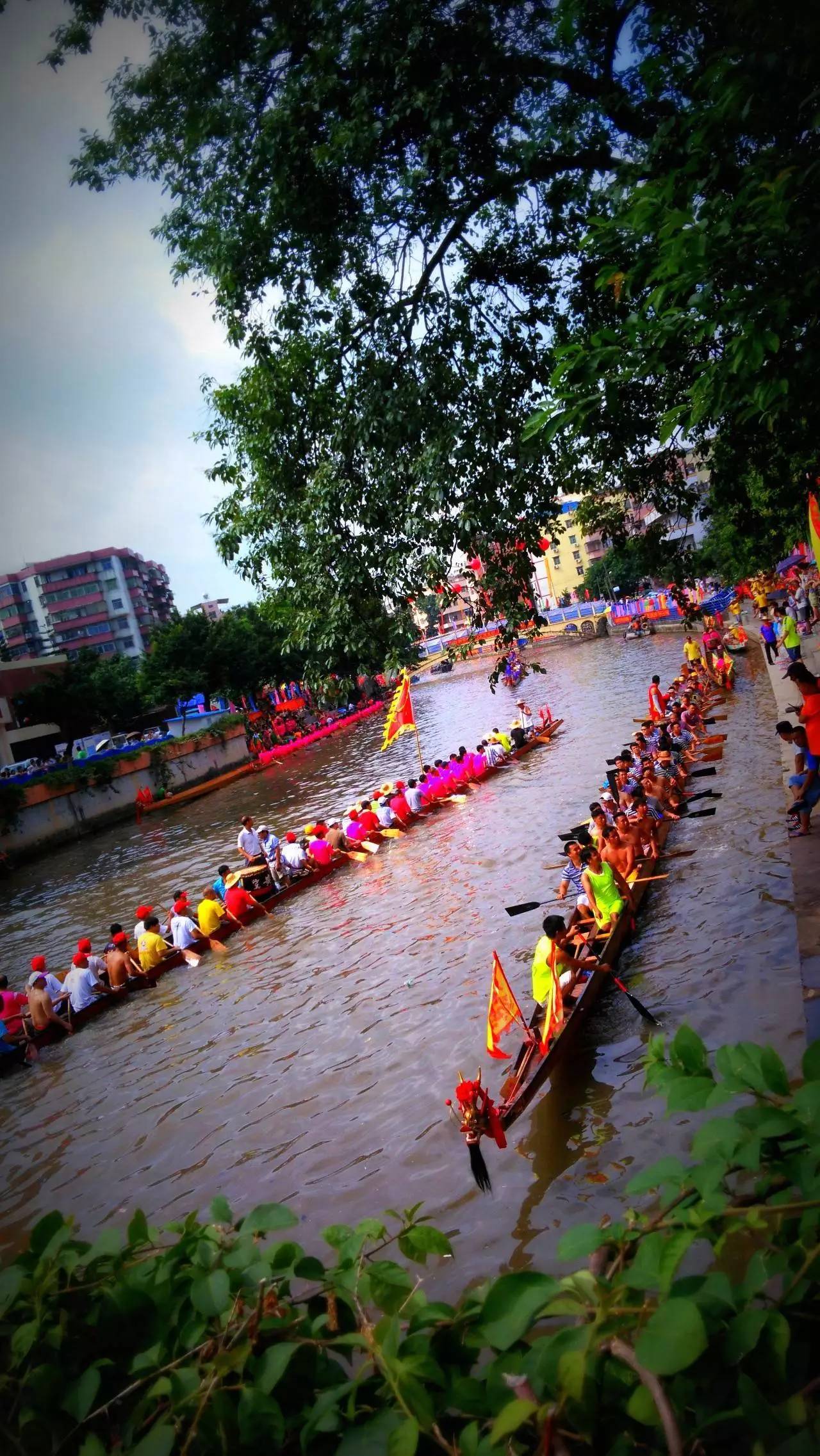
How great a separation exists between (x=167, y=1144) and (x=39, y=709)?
40.2 metres

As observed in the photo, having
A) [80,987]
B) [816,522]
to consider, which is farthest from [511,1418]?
[816,522]

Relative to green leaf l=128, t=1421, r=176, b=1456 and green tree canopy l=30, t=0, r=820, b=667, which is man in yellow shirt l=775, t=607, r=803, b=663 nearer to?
green tree canopy l=30, t=0, r=820, b=667

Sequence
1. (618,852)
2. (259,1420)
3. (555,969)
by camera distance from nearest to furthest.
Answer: (259,1420) < (555,969) < (618,852)

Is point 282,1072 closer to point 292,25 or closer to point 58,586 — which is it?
point 292,25

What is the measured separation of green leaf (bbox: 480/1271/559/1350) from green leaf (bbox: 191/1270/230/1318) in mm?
585

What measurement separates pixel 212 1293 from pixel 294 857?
16.9m

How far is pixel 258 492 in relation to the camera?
8773mm

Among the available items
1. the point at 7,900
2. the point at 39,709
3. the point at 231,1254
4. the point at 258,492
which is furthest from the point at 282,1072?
the point at 39,709

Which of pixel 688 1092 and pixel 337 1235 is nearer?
pixel 688 1092

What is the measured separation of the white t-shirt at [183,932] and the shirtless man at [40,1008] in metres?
2.41

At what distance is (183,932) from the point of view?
51.5ft

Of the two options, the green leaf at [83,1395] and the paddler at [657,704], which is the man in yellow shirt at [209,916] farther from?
the green leaf at [83,1395]

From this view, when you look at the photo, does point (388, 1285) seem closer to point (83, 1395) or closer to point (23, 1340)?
point (83, 1395)

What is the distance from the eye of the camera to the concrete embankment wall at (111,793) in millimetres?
33219
